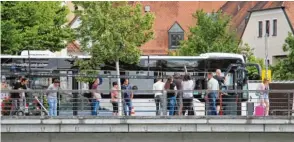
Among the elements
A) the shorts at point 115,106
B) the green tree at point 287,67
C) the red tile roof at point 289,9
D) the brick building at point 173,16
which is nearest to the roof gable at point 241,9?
the brick building at point 173,16

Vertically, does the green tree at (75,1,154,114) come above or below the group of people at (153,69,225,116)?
above

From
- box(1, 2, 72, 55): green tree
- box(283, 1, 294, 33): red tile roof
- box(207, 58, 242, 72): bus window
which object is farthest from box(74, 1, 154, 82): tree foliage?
box(283, 1, 294, 33): red tile roof

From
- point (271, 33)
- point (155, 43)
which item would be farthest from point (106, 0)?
point (155, 43)

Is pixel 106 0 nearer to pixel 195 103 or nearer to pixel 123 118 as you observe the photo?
pixel 195 103

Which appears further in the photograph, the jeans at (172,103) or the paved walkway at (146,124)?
the jeans at (172,103)

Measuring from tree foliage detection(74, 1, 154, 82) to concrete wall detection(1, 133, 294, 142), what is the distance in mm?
6480

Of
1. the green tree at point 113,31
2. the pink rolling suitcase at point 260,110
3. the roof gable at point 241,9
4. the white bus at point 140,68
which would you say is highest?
the roof gable at point 241,9

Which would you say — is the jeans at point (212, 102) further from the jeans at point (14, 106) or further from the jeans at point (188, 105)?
the jeans at point (14, 106)

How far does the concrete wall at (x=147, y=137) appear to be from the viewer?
91.5 feet

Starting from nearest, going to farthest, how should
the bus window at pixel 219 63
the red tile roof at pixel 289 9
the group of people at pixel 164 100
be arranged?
the group of people at pixel 164 100, the bus window at pixel 219 63, the red tile roof at pixel 289 9

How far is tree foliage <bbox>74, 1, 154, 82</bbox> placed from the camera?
34.5 metres

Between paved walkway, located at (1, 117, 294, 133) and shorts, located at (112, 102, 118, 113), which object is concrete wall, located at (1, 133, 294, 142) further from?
shorts, located at (112, 102, 118, 113)

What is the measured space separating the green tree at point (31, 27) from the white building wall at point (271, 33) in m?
25.8

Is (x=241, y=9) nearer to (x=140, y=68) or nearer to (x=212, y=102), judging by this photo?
(x=140, y=68)
